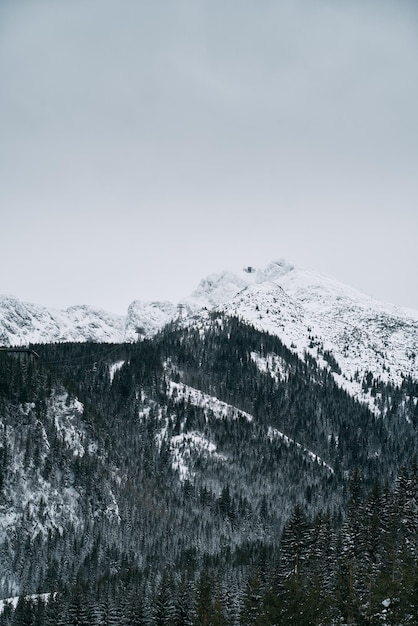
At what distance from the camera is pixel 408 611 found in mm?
72375

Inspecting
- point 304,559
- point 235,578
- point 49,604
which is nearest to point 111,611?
point 49,604

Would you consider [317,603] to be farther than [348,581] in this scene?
No

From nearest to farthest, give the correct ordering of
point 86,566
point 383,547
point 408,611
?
point 408,611 < point 383,547 < point 86,566

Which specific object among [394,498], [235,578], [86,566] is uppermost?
[394,498]

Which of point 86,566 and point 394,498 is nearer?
point 394,498

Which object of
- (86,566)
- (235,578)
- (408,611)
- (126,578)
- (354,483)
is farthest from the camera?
(86,566)

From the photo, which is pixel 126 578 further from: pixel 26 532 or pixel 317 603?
pixel 317 603

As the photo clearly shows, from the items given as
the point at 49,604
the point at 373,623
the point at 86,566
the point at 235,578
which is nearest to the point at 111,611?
the point at 49,604

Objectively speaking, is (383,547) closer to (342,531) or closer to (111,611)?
(342,531)

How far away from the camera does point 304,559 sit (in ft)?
365

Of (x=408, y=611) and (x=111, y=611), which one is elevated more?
(x=408, y=611)

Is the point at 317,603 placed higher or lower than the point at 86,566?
higher

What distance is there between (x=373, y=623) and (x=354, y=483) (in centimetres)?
5522

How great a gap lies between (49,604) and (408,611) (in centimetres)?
7944
